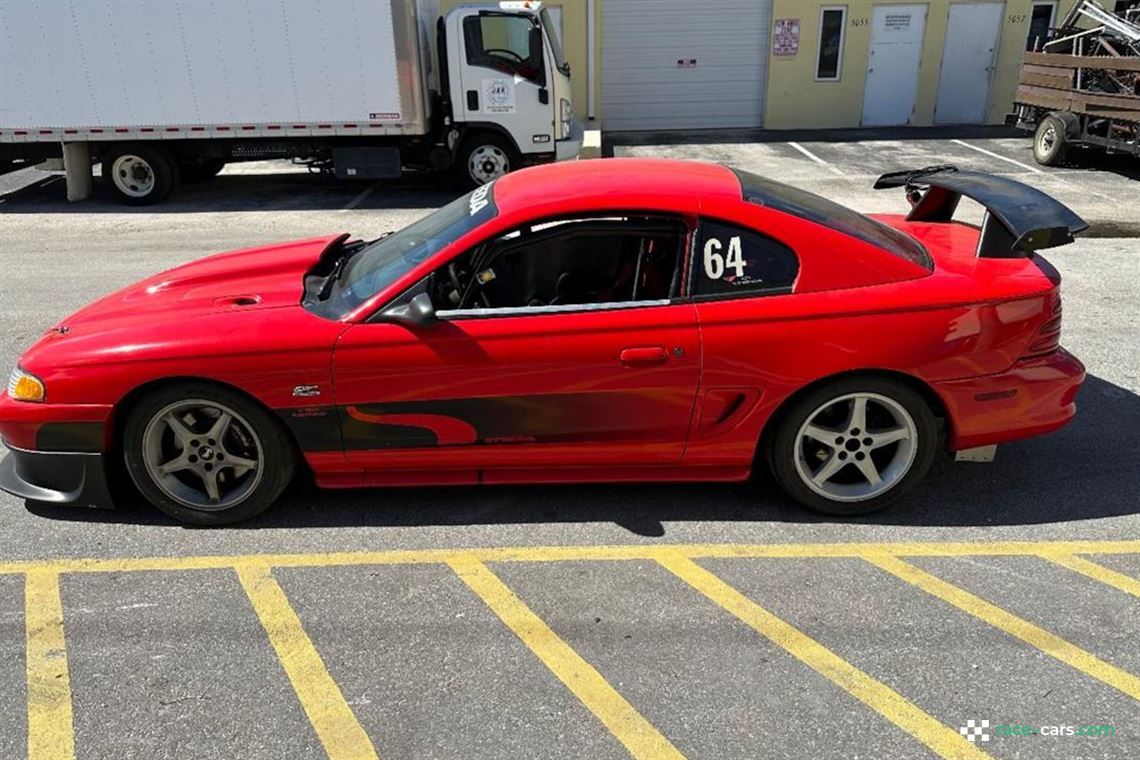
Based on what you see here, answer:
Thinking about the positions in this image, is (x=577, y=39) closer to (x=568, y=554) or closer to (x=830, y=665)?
(x=568, y=554)

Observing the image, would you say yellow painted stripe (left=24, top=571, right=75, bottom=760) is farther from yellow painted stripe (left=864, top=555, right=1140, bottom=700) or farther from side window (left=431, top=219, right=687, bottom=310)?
yellow painted stripe (left=864, top=555, right=1140, bottom=700)

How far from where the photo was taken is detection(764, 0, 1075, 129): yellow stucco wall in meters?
18.2

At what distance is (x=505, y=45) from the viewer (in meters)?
11.7

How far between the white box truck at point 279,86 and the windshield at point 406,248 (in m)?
8.10

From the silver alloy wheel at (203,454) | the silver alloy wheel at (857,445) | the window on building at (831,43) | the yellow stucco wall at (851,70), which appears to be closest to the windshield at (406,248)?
the silver alloy wheel at (203,454)

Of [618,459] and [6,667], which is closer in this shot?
[6,667]

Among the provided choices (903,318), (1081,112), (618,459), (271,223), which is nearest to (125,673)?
(618,459)

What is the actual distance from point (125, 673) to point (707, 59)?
18.4 metres

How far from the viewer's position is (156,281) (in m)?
4.30

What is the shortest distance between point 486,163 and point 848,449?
31.3 feet

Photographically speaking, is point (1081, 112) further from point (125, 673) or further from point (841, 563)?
point (125, 673)

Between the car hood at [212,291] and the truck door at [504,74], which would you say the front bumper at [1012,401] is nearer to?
the car hood at [212,291]

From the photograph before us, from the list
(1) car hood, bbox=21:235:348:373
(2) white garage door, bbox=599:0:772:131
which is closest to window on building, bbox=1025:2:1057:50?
(2) white garage door, bbox=599:0:772:131

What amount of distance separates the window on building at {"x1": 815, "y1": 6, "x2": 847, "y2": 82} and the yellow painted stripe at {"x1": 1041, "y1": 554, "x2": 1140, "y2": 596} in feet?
57.0
